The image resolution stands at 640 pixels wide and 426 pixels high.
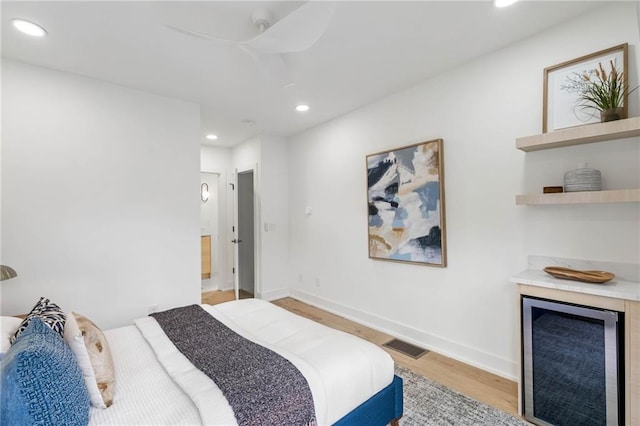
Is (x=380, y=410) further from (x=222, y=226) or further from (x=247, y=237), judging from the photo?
(x=222, y=226)

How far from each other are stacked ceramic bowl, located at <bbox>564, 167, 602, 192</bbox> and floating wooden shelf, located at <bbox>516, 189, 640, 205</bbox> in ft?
0.28

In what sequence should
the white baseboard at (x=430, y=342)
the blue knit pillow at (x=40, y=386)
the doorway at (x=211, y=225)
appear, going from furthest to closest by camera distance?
the doorway at (x=211, y=225) → the white baseboard at (x=430, y=342) → the blue knit pillow at (x=40, y=386)

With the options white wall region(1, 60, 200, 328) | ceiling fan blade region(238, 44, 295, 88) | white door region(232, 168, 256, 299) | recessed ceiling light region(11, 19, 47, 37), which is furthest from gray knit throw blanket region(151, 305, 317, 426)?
white door region(232, 168, 256, 299)

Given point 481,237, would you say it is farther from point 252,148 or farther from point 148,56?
point 252,148

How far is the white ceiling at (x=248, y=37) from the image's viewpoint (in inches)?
74.2

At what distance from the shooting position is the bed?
1.20 metres

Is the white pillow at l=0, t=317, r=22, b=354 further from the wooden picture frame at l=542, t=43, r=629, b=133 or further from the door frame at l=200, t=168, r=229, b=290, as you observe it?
the door frame at l=200, t=168, r=229, b=290

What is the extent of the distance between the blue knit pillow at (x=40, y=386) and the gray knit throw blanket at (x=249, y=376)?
20.0 inches

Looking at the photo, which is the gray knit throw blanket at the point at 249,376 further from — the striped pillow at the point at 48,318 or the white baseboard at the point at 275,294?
the white baseboard at the point at 275,294

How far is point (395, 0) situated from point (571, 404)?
8.74 ft

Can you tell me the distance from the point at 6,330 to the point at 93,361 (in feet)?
1.84

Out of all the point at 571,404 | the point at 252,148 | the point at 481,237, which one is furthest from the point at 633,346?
the point at 252,148

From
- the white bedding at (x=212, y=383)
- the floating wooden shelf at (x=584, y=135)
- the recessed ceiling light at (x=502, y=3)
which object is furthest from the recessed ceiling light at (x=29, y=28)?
the floating wooden shelf at (x=584, y=135)

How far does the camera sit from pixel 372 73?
9.03ft
